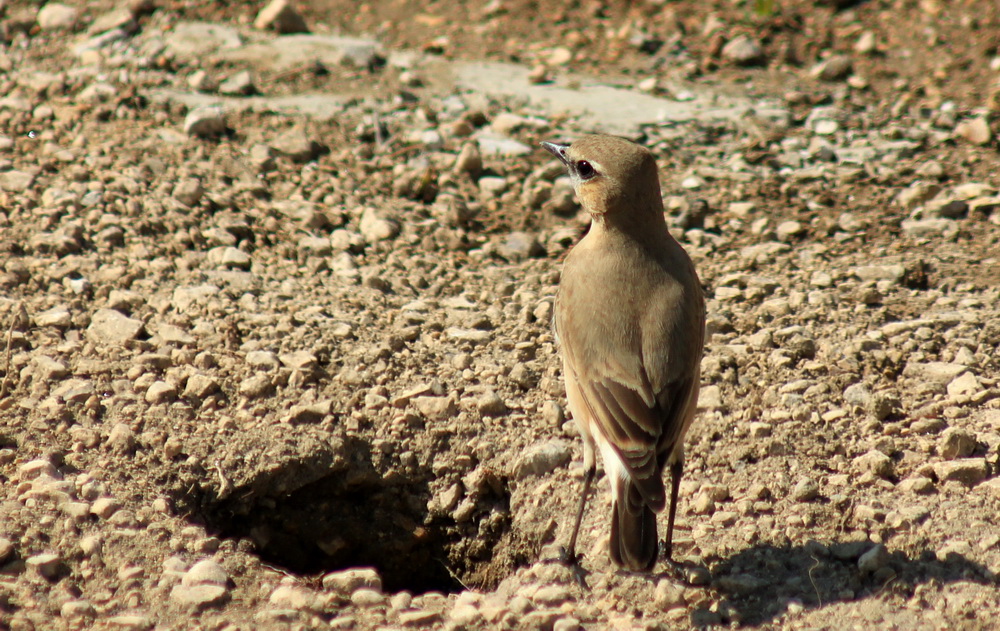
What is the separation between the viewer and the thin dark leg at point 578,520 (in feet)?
15.1

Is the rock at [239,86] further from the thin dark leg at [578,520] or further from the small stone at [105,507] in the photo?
the thin dark leg at [578,520]

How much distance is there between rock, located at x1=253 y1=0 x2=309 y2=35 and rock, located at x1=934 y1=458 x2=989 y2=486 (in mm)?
6250

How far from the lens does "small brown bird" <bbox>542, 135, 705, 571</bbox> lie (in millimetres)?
4316

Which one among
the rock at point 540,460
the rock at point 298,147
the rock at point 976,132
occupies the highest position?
the rock at point 298,147

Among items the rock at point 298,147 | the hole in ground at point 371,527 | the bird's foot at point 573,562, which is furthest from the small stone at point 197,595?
the rock at point 298,147

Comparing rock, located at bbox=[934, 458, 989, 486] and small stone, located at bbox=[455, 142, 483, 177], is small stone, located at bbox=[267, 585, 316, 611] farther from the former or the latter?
small stone, located at bbox=[455, 142, 483, 177]

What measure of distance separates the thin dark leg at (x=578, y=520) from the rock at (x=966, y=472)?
5.12ft

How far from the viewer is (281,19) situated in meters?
8.80

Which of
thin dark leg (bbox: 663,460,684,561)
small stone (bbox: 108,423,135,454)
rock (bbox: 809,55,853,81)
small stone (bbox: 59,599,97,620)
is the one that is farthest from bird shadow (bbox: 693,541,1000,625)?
rock (bbox: 809,55,853,81)

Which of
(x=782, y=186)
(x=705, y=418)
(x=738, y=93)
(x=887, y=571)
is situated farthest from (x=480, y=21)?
(x=887, y=571)

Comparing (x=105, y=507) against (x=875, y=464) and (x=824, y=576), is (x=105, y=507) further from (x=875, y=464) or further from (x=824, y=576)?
(x=875, y=464)

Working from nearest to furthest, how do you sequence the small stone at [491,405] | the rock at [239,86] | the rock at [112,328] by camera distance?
1. the small stone at [491,405]
2. the rock at [112,328]
3. the rock at [239,86]

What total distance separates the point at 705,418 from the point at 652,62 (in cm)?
436

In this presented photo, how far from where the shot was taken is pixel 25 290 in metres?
5.82
